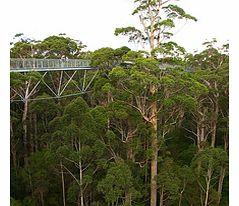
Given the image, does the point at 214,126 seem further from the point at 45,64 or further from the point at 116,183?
the point at 45,64

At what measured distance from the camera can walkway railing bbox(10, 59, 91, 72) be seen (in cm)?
867

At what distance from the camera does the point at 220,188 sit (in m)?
10.3

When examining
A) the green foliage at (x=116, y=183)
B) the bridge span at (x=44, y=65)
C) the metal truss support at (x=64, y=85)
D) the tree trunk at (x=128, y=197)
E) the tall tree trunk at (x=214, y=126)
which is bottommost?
the tree trunk at (x=128, y=197)

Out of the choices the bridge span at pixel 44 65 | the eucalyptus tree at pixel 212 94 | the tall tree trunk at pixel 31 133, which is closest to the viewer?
the bridge span at pixel 44 65

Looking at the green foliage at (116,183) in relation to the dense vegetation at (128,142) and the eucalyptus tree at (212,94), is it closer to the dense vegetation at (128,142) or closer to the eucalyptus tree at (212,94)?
the dense vegetation at (128,142)

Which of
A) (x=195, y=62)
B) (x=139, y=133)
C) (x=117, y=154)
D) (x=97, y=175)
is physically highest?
(x=195, y=62)

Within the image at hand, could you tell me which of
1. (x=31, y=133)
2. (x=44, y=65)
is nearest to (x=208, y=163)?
(x=44, y=65)

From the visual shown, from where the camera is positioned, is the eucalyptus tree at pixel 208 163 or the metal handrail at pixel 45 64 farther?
the eucalyptus tree at pixel 208 163

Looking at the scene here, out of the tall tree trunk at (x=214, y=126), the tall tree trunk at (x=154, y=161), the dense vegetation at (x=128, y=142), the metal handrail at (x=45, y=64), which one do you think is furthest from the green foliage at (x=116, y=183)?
the tall tree trunk at (x=214, y=126)

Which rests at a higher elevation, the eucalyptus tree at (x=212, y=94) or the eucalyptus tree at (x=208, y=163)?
the eucalyptus tree at (x=212, y=94)

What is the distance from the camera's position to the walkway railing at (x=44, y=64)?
867 cm

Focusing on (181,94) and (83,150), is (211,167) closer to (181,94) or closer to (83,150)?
(181,94)

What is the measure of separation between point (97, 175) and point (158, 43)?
4.05 meters
